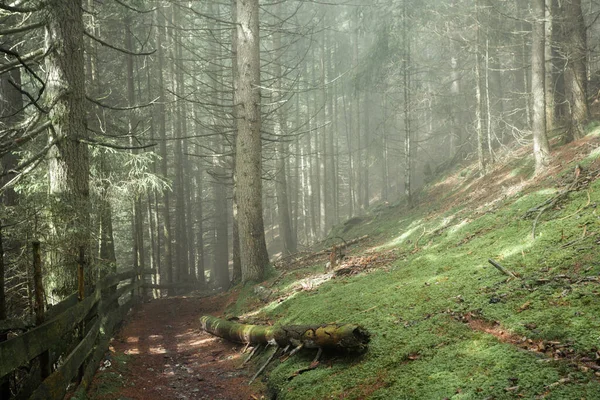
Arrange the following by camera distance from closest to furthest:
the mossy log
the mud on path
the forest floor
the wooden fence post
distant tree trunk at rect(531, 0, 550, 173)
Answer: the forest floor < the wooden fence post < the mossy log < the mud on path < distant tree trunk at rect(531, 0, 550, 173)

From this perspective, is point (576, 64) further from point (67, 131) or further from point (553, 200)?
point (67, 131)

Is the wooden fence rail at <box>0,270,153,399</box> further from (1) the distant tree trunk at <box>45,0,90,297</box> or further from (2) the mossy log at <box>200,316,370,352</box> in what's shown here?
(2) the mossy log at <box>200,316,370,352</box>

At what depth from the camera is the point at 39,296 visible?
4383mm

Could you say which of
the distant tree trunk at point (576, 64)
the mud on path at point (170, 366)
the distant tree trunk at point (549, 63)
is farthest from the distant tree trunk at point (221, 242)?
the distant tree trunk at point (576, 64)

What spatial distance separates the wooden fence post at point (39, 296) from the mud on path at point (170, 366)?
1522mm

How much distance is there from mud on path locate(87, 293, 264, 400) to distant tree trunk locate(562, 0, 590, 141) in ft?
40.2

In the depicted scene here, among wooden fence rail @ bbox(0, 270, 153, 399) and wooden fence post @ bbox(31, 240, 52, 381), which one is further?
wooden fence post @ bbox(31, 240, 52, 381)

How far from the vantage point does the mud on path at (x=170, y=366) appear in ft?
20.5

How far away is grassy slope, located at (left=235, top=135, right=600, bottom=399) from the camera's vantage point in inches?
152

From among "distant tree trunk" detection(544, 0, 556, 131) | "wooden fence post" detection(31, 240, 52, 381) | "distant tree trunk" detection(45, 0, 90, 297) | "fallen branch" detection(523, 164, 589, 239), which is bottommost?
"wooden fence post" detection(31, 240, 52, 381)

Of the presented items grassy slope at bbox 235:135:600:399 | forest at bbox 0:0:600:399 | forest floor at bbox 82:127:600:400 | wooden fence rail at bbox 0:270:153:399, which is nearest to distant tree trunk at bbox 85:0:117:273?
forest at bbox 0:0:600:399

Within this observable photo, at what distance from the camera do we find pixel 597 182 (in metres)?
7.70

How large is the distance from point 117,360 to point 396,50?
20.5 m

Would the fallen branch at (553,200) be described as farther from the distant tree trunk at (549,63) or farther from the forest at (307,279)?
the distant tree trunk at (549,63)
